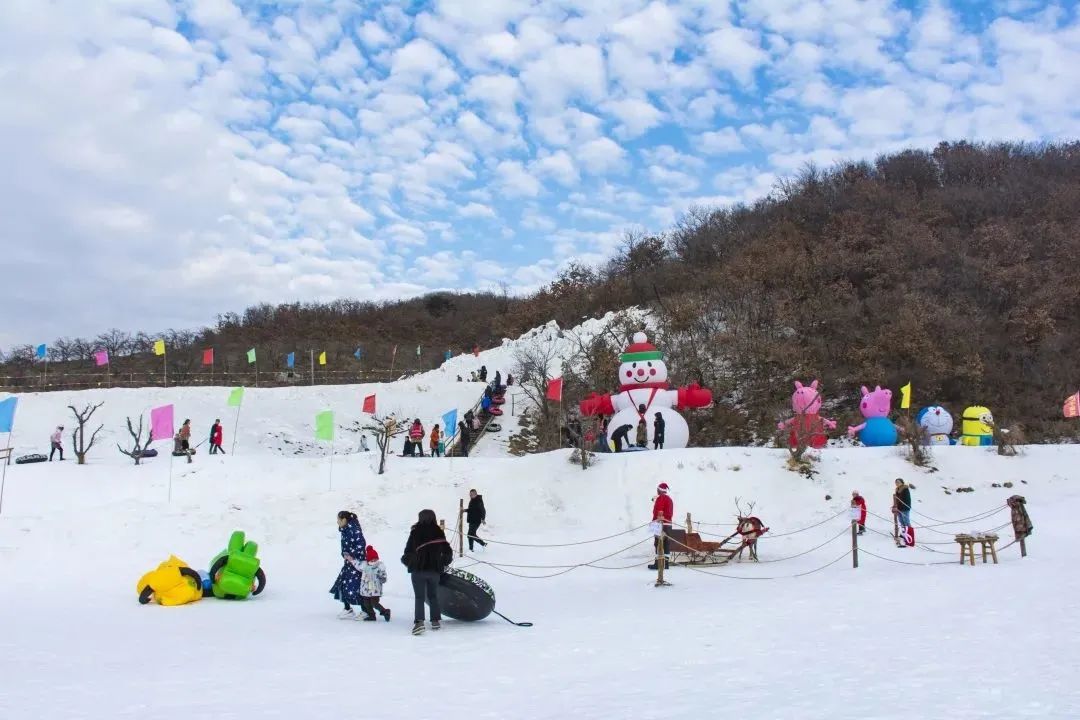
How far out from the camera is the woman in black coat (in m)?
8.23

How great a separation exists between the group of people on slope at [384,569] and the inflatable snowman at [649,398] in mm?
12305

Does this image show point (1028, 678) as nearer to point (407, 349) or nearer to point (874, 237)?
point (874, 237)

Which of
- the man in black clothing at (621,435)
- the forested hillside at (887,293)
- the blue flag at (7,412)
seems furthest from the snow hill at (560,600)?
the forested hillside at (887,293)

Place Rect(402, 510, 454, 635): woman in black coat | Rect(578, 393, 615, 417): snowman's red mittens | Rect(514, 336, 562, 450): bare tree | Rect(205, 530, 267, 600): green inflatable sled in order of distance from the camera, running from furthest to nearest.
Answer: Rect(514, 336, 562, 450): bare tree, Rect(578, 393, 615, 417): snowman's red mittens, Rect(205, 530, 267, 600): green inflatable sled, Rect(402, 510, 454, 635): woman in black coat

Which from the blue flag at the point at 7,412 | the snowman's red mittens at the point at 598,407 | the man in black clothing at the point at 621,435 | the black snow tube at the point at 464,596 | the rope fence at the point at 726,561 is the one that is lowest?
the rope fence at the point at 726,561

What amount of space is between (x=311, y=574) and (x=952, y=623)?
995 centimetres

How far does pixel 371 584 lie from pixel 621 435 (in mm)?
12763

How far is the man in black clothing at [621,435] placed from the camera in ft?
68.8

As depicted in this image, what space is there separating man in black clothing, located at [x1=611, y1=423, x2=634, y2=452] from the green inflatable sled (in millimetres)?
11987

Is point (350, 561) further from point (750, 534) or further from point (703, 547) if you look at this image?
point (750, 534)

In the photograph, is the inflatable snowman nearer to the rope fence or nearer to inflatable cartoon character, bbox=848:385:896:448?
inflatable cartoon character, bbox=848:385:896:448

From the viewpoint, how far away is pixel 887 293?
32.7 meters

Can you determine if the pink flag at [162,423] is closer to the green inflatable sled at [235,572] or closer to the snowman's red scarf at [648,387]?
the green inflatable sled at [235,572]

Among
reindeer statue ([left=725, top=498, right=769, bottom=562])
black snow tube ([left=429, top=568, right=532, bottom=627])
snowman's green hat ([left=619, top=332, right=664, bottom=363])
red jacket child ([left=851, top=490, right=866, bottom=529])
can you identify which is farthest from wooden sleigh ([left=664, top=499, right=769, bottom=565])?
snowman's green hat ([left=619, top=332, right=664, bottom=363])
